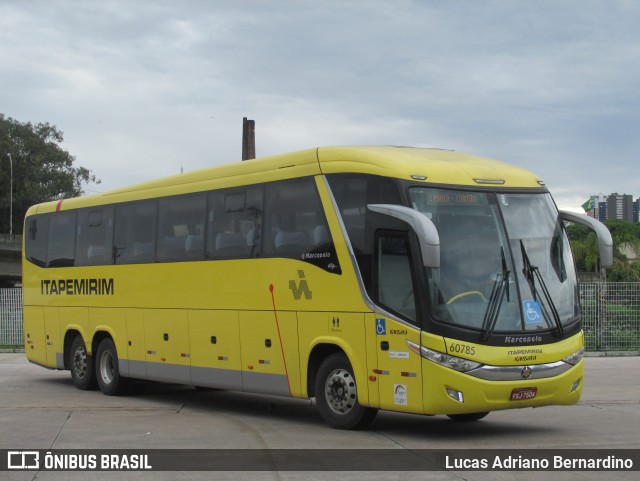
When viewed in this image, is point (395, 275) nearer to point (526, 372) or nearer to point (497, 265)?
point (497, 265)

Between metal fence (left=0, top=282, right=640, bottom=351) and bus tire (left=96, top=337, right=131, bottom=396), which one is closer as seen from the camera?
bus tire (left=96, top=337, right=131, bottom=396)

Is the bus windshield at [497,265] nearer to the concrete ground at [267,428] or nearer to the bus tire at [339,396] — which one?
the concrete ground at [267,428]

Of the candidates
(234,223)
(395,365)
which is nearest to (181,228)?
(234,223)

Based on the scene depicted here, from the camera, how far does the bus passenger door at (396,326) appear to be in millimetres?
11672

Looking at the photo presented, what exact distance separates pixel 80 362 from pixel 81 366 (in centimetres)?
10

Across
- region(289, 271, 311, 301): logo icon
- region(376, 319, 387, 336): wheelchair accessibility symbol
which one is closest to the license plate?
region(376, 319, 387, 336): wheelchair accessibility symbol

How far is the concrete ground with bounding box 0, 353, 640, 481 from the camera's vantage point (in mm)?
9609

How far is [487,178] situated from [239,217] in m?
4.09

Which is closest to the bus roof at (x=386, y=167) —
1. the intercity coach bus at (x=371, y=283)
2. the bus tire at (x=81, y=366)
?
the intercity coach bus at (x=371, y=283)

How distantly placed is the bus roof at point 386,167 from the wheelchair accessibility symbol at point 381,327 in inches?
69.7

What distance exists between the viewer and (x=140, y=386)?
19.5 metres

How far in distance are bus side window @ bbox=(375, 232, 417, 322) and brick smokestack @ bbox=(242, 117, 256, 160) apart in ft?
75.3

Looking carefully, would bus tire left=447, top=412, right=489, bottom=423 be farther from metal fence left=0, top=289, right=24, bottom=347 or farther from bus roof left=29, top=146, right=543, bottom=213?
metal fence left=0, top=289, right=24, bottom=347
